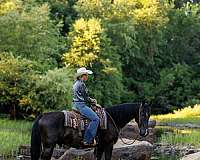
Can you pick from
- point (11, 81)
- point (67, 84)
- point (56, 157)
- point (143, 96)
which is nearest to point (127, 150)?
point (56, 157)

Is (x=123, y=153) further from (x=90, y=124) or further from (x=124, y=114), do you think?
(x=90, y=124)

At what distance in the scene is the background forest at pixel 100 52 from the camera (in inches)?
1224

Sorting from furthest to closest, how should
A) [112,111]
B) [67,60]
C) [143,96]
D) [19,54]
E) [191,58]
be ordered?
[191,58] → [143,96] → [67,60] → [19,54] → [112,111]

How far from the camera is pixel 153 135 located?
2630 centimetres

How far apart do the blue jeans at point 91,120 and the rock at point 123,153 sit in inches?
131

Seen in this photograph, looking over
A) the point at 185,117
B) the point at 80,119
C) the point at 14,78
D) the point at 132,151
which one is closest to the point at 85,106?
the point at 80,119

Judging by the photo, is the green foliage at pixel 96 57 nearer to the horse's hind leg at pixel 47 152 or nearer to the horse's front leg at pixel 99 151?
the horse's front leg at pixel 99 151

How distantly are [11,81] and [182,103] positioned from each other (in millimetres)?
24373

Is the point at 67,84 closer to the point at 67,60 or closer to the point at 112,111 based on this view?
the point at 67,60

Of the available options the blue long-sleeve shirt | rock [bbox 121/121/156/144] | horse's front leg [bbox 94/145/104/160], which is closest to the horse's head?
horse's front leg [bbox 94/145/104/160]

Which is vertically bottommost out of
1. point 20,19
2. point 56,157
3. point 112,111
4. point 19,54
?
point 56,157

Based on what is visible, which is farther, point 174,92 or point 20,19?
point 174,92

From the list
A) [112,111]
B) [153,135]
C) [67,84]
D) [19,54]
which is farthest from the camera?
[19,54]

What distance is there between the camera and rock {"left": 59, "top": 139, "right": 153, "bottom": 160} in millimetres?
16688
